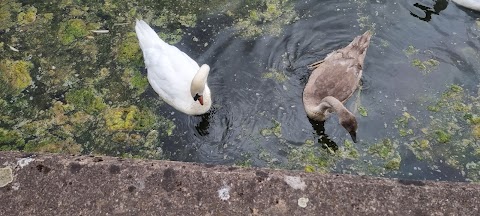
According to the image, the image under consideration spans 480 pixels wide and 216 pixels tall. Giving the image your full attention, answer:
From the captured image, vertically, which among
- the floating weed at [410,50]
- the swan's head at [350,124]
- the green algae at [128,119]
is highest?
the swan's head at [350,124]

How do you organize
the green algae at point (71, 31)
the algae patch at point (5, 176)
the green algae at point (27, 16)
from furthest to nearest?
the green algae at point (27, 16)
the green algae at point (71, 31)
the algae patch at point (5, 176)

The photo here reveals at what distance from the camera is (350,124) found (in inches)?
166

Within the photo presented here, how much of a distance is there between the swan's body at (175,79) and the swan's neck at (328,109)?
3.29ft

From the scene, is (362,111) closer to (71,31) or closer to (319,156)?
(319,156)

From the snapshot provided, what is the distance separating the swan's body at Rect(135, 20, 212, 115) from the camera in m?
4.55

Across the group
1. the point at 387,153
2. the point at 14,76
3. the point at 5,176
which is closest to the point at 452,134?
the point at 387,153

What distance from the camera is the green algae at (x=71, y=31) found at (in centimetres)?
531

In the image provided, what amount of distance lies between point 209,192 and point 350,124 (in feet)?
5.48

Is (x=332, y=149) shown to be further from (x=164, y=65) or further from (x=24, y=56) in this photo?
(x=24, y=56)

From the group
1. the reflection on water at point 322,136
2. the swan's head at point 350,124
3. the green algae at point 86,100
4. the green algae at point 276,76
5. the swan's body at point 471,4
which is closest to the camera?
the swan's head at point 350,124

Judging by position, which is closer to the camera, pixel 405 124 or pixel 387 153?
pixel 387 153

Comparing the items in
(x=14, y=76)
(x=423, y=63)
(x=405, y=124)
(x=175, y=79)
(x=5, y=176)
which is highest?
(x=5, y=176)

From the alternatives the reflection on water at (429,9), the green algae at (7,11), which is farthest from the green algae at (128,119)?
the reflection on water at (429,9)

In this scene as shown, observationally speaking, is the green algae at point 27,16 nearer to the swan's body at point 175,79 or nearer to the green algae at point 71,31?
the green algae at point 71,31
